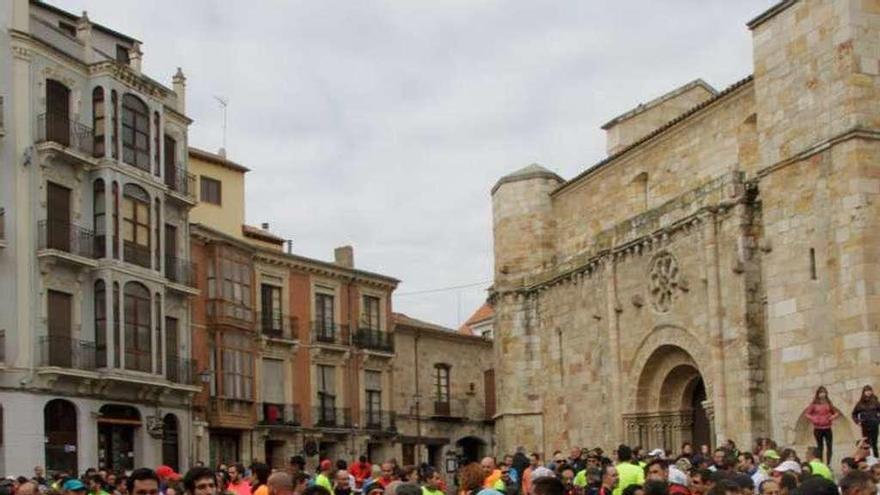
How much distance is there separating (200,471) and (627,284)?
22.3 metres

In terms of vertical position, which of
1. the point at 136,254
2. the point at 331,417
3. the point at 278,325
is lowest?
the point at 331,417

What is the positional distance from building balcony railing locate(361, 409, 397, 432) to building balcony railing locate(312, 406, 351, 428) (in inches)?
41.3

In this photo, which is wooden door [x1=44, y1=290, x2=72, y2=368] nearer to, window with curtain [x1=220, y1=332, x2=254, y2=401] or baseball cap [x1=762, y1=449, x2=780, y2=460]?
window with curtain [x1=220, y1=332, x2=254, y2=401]

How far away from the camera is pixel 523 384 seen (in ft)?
124

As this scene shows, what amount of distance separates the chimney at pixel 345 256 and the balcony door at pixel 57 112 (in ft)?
66.6

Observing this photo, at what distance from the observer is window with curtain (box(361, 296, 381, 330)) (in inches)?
1943

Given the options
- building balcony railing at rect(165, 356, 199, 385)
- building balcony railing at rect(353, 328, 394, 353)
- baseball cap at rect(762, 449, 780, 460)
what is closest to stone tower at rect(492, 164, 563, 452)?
building balcony railing at rect(165, 356, 199, 385)

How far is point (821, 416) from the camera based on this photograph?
21188 millimetres

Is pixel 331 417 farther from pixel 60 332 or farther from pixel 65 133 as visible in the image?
pixel 65 133

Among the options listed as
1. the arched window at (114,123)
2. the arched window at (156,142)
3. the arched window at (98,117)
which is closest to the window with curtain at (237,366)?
the arched window at (156,142)

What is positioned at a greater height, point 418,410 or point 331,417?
point 418,410

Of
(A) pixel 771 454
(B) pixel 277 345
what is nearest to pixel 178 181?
(B) pixel 277 345

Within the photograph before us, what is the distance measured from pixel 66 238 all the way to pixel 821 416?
18.6m

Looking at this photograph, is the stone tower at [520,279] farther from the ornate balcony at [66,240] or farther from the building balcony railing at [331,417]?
the ornate balcony at [66,240]
